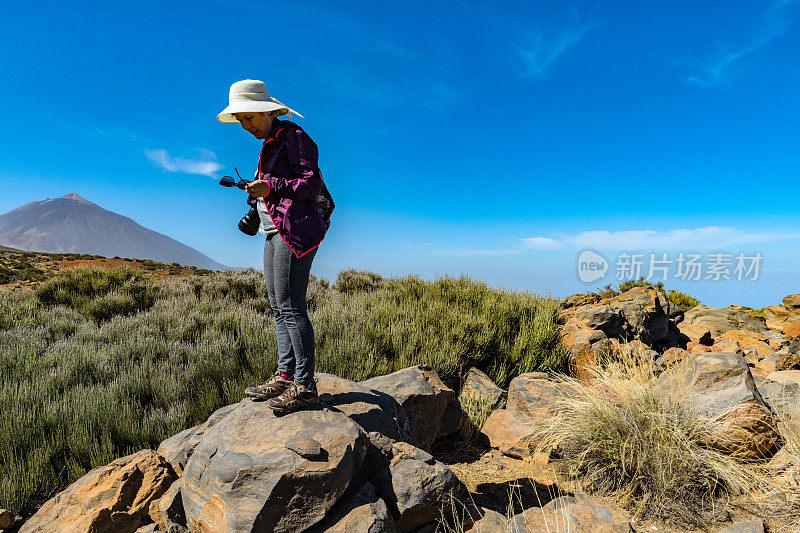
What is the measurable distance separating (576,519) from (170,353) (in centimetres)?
519

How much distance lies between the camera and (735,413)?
4.13 m

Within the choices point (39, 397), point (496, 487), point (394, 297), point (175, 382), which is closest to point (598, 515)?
point (496, 487)

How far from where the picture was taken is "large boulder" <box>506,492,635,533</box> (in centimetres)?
290

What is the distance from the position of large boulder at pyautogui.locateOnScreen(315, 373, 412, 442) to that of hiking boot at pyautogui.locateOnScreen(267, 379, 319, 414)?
45 centimetres

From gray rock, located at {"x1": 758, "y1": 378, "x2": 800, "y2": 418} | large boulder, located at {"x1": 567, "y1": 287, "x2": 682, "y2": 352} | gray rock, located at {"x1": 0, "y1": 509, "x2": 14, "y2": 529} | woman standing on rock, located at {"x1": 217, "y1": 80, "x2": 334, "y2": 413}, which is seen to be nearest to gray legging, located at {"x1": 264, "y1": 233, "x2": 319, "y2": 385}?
woman standing on rock, located at {"x1": 217, "y1": 80, "x2": 334, "y2": 413}

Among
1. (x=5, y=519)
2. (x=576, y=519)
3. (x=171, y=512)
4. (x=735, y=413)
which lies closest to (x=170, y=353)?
(x=5, y=519)

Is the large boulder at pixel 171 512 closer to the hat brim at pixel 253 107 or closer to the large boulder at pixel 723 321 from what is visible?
the hat brim at pixel 253 107

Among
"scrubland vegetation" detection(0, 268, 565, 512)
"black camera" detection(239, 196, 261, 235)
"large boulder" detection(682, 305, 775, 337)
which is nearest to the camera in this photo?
"black camera" detection(239, 196, 261, 235)

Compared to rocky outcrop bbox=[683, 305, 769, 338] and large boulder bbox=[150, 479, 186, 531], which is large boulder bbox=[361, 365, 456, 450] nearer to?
large boulder bbox=[150, 479, 186, 531]

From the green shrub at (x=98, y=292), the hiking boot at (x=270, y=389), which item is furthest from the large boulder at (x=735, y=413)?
the green shrub at (x=98, y=292)

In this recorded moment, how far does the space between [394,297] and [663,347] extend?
660cm

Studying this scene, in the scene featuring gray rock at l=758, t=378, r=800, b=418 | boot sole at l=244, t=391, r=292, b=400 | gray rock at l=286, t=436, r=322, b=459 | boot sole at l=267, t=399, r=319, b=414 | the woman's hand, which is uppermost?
the woman's hand

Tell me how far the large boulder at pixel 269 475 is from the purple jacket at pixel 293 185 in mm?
1237

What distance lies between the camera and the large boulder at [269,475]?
258 cm
